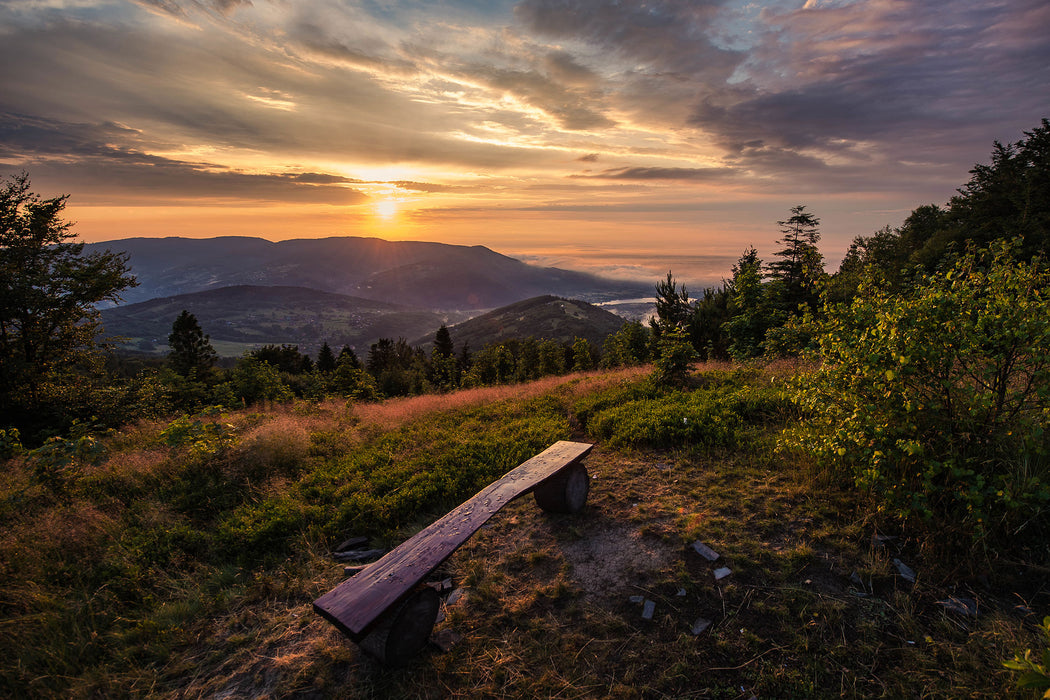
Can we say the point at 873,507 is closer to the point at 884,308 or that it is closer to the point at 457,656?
the point at 884,308

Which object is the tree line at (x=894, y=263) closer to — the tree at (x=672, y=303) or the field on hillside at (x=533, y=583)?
the tree at (x=672, y=303)

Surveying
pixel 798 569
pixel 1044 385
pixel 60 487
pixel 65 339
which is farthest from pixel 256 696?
pixel 65 339

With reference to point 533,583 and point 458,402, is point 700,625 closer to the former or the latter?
point 533,583

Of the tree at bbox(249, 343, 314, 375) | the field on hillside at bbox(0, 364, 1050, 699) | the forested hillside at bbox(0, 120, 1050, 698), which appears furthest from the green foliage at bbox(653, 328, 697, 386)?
the tree at bbox(249, 343, 314, 375)

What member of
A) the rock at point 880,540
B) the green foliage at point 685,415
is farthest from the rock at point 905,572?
the green foliage at point 685,415

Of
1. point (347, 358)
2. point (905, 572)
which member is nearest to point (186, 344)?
point (347, 358)

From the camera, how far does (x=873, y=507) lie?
430 centimetres

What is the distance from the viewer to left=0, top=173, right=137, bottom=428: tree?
1497cm

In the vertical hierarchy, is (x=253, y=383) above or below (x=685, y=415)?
below

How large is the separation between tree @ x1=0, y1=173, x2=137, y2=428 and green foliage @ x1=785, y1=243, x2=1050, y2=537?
23.4 m

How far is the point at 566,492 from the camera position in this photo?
5.04m

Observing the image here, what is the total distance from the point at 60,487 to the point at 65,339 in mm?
16202

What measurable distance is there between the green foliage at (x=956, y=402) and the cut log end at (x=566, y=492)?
8.96 feet

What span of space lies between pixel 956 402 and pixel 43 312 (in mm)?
26355
